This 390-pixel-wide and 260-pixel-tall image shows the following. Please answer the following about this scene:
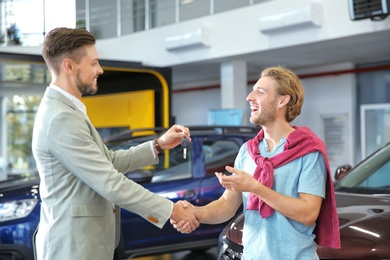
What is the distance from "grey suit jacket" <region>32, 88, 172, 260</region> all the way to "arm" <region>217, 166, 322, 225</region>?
40 cm

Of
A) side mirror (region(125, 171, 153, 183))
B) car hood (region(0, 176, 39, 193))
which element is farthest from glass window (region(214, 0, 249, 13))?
car hood (region(0, 176, 39, 193))

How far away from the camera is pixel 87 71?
2.64 metres

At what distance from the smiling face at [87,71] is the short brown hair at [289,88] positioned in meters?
0.71

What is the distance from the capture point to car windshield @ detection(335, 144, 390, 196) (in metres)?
4.26

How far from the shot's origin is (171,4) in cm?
1237

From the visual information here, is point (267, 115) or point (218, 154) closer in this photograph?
point (267, 115)

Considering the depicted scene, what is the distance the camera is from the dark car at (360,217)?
9.88 feet

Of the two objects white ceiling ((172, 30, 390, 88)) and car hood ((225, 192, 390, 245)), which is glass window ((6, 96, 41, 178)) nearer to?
white ceiling ((172, 30, 390, 88))

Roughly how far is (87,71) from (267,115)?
2.49 feet

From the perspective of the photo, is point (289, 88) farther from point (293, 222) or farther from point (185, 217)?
point (185, 217)

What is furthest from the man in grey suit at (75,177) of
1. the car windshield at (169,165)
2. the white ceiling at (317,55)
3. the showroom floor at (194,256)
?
the white ceiling at (317,55)

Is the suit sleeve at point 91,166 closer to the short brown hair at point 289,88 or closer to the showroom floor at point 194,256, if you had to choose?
the short brown hair at point 289,88

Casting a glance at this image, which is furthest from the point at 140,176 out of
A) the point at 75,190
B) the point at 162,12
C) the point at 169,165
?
the point at 162,12

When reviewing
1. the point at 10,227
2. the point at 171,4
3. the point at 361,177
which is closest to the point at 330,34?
the point at 171,4
